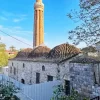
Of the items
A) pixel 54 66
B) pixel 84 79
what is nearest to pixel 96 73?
pixel 84 79

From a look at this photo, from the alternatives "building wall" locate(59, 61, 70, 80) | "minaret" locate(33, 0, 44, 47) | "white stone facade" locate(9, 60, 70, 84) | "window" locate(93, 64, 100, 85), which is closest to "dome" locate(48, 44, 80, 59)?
"white stone facade" locate(9, 60, 70, 84)

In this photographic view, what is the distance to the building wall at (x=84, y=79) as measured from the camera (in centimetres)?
795

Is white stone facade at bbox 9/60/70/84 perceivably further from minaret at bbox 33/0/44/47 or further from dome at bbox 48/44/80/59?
minaret at bbox 33/0/44/47

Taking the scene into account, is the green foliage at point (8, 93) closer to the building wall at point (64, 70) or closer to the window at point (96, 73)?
the building wall at point (64, 70)

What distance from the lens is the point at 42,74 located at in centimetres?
1698

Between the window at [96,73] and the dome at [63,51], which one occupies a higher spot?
the dome at [63,51]

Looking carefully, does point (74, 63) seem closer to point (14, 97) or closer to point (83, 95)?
point (83, 95)

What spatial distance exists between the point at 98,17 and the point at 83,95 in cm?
393

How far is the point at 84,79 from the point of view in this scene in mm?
8445

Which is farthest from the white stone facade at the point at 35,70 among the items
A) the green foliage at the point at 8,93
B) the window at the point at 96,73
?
the window at the point at 96,73

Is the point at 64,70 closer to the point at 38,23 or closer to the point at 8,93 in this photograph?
the point at 8,93

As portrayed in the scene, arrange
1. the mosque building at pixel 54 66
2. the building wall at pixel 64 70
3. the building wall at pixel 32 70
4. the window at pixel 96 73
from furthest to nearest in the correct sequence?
the building wall at pixel 32 70, the building wall at pixel 64 70, the mosque building at pixel 54 66, the window at pixel 96 73

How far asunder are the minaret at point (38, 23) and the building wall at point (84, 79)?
24.6 m

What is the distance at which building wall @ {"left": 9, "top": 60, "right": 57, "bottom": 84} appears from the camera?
15088mm
